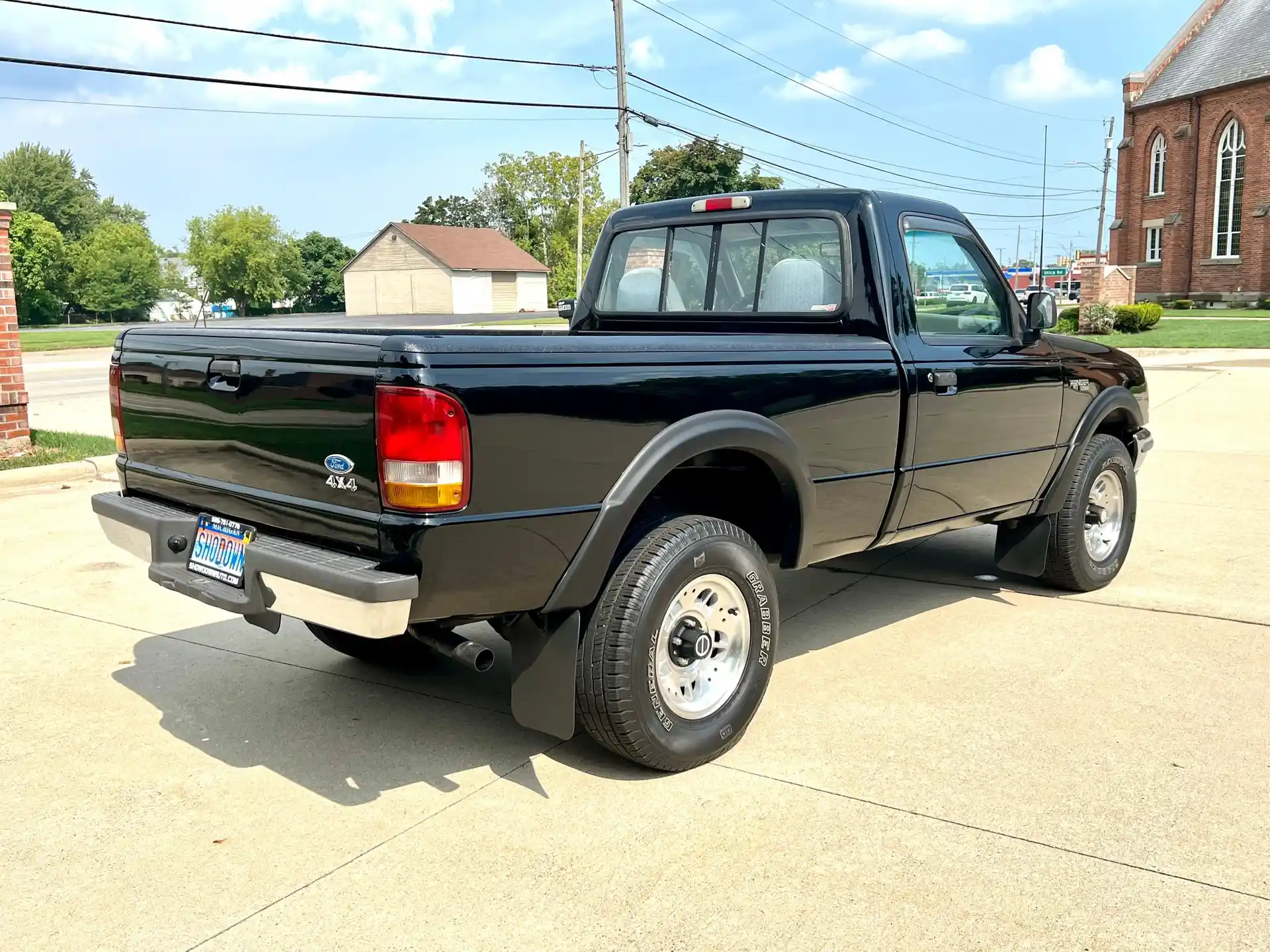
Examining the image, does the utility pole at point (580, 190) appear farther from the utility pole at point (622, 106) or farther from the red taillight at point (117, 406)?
the red taillight at point (117, 406)

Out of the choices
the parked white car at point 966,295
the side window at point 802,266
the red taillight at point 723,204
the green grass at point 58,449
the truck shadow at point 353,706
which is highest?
the red taillight at point 723,204

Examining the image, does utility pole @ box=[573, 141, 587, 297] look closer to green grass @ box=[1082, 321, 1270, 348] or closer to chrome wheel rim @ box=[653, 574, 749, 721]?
green grass @ box=[1082, 321, 1270, 348]

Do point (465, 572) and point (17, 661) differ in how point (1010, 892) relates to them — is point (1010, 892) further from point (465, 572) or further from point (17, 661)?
point (17, 661)

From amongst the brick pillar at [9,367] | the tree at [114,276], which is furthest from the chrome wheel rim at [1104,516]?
the tree at [114,276]

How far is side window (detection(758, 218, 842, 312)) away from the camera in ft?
15.5

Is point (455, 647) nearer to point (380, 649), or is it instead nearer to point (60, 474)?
point (380, 649)

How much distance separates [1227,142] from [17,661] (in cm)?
5211

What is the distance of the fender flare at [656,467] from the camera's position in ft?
11.3

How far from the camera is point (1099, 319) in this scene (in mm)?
31344

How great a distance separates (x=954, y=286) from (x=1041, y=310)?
20.7 inches

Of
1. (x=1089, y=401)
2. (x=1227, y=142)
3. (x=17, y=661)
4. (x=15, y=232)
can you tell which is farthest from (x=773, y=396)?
(x=15, y=232)

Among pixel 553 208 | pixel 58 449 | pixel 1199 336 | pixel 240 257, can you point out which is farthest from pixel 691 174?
pixel 58 449

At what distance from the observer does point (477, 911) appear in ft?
9.65

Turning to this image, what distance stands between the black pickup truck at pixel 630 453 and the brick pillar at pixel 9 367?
6.69 meters
